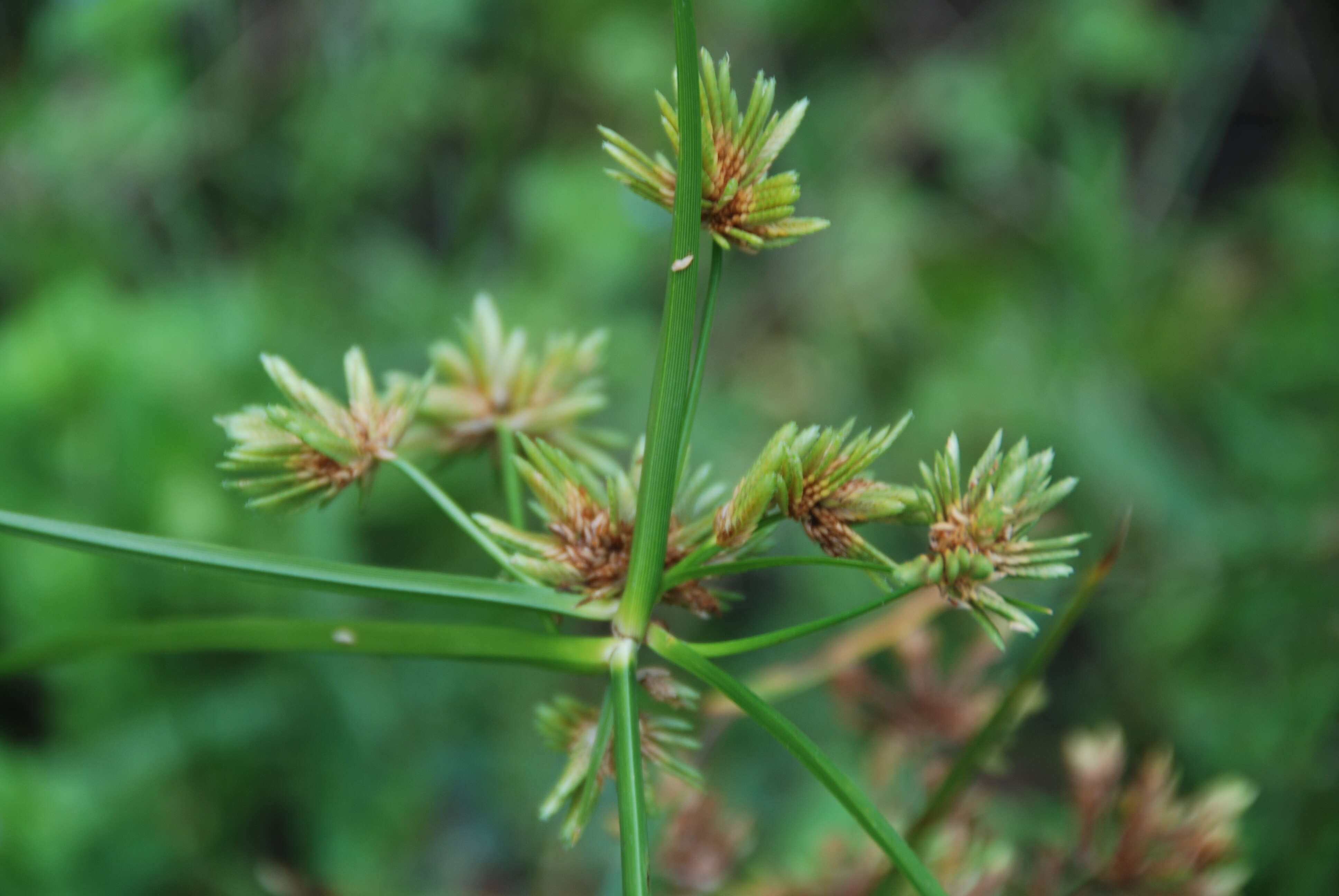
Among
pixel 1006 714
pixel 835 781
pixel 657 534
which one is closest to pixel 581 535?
pixel 657 534

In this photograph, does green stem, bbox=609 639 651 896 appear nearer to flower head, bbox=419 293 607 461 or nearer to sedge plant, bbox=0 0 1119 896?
sedge plant, bbox=0 0 1119 896

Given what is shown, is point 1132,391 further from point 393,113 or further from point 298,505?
point 298,505

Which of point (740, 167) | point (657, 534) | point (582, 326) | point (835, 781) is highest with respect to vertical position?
point (582, 326)

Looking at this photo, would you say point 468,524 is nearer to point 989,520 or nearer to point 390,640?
point 390,640

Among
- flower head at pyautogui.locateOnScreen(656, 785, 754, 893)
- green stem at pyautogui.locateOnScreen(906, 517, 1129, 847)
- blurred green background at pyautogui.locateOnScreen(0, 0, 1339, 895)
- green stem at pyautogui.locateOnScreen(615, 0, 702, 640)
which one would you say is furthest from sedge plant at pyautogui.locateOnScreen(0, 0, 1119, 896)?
blurred green background at pyautogui.locateOnScreen(0, 0, 1339, 895)

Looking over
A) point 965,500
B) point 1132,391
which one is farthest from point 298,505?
point 1132,391
